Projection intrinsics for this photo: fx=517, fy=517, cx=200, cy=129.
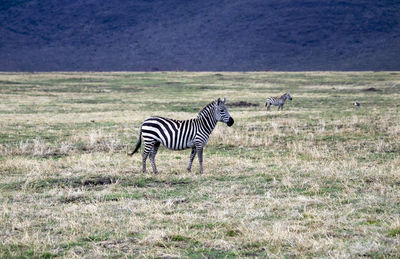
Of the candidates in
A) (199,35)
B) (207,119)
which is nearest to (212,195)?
(207,119)

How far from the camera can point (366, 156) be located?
50.7 feet

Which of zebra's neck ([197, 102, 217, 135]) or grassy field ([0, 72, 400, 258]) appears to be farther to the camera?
zebra's neck ([197, 102, 217, 135])

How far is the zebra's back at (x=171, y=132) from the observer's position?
13195mm

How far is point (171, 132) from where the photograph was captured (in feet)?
43.2

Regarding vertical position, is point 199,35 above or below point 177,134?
above

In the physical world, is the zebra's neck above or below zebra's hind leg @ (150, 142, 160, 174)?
above

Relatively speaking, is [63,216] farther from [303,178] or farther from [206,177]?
[303,178]

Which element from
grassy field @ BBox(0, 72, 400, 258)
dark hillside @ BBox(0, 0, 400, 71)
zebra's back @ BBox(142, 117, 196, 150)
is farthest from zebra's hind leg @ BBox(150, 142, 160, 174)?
dark hillside @ BBox(0, 0, 400, 71)

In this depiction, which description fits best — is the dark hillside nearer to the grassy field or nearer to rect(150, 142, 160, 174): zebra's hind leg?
the grassy field

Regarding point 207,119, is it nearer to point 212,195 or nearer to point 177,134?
point 177,134

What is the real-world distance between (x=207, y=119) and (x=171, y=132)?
3.48ft

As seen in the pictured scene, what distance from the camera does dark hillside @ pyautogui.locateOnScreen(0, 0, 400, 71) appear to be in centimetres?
12000

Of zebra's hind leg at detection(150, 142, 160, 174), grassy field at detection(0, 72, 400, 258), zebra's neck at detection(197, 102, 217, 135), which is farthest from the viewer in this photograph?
zebra's neck at detection(197, 102, 217, 135)

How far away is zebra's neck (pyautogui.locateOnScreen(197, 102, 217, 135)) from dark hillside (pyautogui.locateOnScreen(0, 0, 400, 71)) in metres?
98.7
